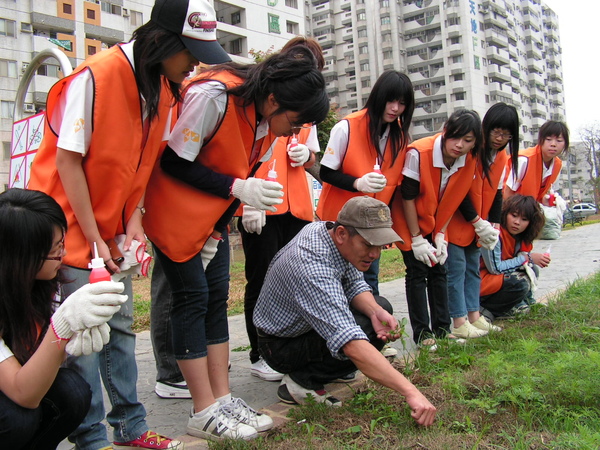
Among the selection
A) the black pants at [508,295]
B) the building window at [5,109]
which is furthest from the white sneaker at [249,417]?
the building window at [5,109]

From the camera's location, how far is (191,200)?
94.2 inches

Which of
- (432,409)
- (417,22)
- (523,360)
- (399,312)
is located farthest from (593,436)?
(417,22)

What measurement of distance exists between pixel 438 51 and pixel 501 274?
51066mm

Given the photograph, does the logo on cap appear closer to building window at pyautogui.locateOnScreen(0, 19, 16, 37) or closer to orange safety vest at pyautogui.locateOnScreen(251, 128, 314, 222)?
orange safety vest at pyautogui.locateOnScreen(251, 128, 314, 222)

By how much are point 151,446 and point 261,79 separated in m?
1.54

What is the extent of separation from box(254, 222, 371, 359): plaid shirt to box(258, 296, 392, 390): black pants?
5cm

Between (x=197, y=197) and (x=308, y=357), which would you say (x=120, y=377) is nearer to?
(x=197, y=197)

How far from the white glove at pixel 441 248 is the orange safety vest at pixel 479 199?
0.64 feet

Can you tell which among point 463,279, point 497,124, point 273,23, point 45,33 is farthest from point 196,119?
point 273,23

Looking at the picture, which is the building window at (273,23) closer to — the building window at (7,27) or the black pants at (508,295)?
the building window at (7,27)

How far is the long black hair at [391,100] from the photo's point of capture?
3.38m

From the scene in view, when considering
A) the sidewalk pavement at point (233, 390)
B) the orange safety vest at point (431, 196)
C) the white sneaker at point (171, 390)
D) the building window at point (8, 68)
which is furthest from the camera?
the building window at point (8, 68)

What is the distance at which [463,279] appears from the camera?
3891 mm

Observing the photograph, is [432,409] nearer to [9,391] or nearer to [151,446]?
A: [151,446]
